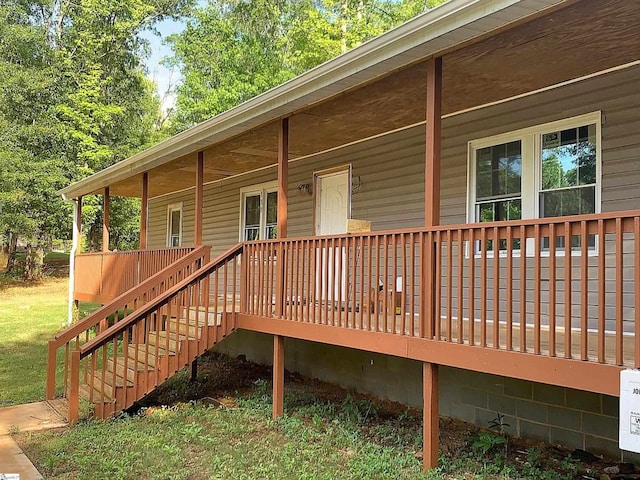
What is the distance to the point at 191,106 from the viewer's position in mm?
23656

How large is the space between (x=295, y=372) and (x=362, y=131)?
394 centimetres

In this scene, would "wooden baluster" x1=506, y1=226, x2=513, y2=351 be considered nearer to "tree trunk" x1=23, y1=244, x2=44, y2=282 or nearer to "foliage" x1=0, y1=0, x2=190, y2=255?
"foliage" x1=0, y1=0, x2=190, y2=255

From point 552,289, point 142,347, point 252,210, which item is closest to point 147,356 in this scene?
point 142,347

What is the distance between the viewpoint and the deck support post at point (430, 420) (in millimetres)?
4613

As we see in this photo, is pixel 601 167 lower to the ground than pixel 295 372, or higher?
higher

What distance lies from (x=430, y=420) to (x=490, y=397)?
5.38 feet

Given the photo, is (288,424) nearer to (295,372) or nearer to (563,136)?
(295,372)

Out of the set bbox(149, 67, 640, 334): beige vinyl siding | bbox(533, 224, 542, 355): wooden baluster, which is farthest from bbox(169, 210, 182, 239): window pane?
bbox(533, 224, 542, 355): wooden baluster

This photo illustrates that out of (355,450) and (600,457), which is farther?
(355,450)

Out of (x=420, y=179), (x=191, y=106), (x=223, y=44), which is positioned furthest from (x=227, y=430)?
(x=223, y=44)

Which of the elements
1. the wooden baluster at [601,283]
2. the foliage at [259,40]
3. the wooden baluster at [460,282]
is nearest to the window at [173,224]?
the foliage at [259,40]

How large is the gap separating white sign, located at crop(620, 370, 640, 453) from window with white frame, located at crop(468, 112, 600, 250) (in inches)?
108

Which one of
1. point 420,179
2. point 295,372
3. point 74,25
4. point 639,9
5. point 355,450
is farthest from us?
point 74,25

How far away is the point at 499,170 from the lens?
6367 millimetres
